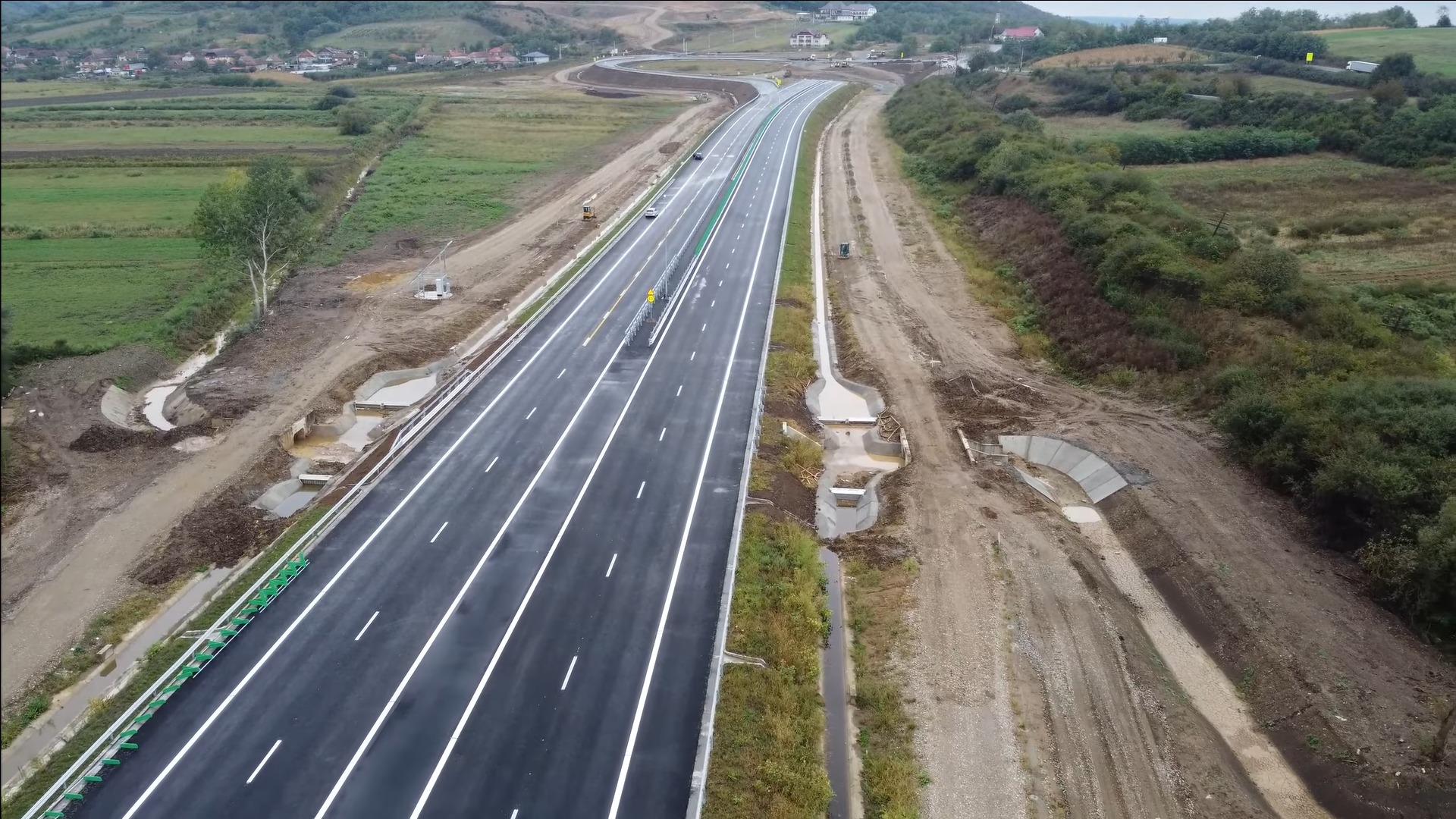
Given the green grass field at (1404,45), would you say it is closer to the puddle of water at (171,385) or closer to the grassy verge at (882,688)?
the grassy verge at (882,688)

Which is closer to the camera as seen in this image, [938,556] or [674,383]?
[938,556]

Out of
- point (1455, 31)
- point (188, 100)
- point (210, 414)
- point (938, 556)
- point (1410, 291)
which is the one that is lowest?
point (938, 556)

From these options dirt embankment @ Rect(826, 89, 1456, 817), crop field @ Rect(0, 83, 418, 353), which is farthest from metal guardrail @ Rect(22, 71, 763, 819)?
dirt embankment @ Rect(826, 89, 1456, 817)

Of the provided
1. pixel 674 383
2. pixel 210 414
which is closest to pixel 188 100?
pixel 210 414

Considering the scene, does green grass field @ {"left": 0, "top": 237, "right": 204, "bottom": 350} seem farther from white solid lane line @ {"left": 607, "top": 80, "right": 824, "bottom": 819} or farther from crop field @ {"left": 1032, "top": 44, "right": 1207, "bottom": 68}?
crop field @ {"left": 1032, "top": 44, "right": 1207, "bottom": 68}

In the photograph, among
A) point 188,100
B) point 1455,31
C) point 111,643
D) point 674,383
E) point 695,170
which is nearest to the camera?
point 111,643

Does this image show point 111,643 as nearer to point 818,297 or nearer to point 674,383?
point 674,383

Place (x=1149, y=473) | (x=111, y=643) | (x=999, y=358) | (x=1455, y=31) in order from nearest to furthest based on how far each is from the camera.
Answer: (x=111, y=643)
(x=1149, y=473)
(x=999, y=358)
(x=1455, y=31)

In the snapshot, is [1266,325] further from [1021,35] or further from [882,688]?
[1021,35]
